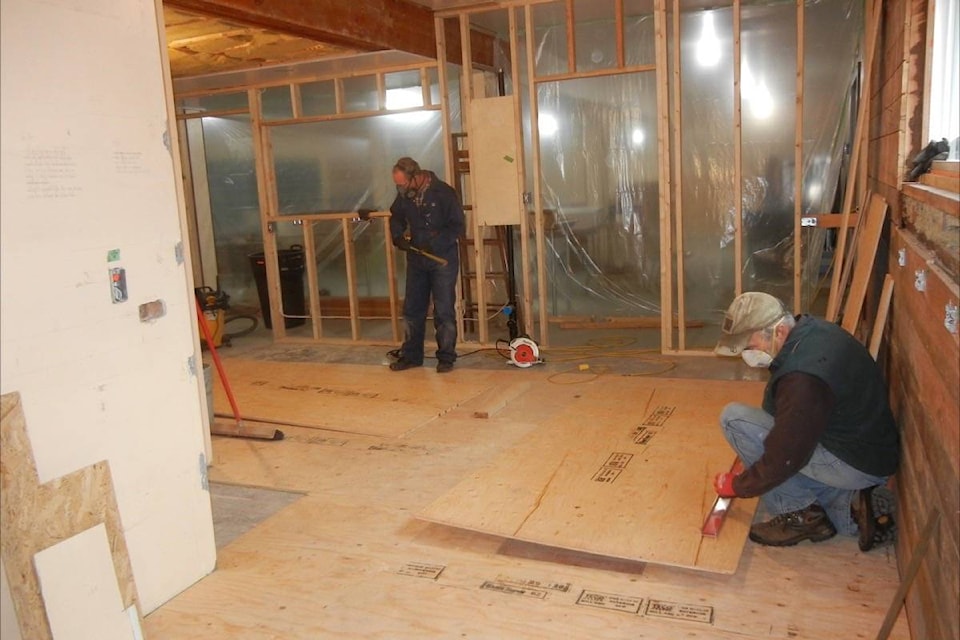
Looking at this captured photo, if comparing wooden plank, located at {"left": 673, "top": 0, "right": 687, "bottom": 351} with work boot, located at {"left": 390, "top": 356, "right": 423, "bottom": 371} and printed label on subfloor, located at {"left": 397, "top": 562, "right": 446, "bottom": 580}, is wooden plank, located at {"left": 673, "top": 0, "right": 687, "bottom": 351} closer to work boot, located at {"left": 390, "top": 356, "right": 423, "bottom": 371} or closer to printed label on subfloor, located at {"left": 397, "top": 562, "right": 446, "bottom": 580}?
work boot, located at {"left": 390, "top": 356, "right": 423, "bottom": 371}

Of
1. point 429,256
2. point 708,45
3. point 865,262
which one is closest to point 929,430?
point 865,262

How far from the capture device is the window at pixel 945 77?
2776mm

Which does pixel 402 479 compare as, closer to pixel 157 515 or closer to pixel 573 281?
pixel 157 515

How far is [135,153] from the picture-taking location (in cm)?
261

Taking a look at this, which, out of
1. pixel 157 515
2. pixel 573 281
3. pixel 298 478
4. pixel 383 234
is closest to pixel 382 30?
pixel 383 234

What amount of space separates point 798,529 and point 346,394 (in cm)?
327

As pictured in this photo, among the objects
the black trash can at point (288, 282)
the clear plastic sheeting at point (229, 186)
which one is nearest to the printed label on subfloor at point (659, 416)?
the black trash can at point (288, 282)

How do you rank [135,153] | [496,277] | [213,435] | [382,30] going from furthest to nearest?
[496,277] < [382,30] < [213,435] < [135,153]

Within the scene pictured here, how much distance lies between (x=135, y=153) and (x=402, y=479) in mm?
1980

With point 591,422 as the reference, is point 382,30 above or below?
above

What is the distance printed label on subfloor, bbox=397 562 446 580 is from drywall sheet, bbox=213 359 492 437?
1579mm

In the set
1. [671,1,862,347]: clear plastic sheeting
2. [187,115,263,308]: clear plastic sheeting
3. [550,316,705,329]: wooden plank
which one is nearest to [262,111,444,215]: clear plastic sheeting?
[187,115,263,308]: clear plastic sheeting

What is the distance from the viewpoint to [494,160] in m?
6.48

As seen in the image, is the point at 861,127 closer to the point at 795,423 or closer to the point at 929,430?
the point at 795,423
